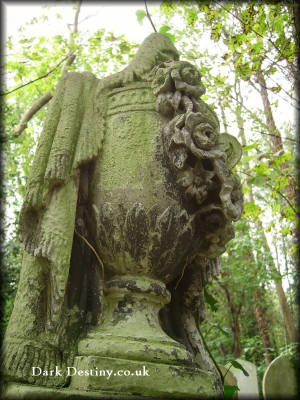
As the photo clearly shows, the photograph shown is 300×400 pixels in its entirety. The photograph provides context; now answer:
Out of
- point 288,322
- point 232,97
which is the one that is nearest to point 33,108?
point 232,97

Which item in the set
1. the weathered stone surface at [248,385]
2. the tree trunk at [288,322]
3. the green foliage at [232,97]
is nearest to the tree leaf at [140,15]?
the green foliage at [232,97]

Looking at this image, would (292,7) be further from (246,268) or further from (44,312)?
(246,268)

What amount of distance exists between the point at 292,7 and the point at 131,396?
105 inches

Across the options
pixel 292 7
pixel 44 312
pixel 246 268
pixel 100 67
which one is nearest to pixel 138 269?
pixel 44 312

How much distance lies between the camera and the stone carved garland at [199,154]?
197 centimetres

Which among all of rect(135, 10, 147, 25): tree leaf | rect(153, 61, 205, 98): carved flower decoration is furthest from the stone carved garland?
rect(135, 10, 147, 25): tree leaf

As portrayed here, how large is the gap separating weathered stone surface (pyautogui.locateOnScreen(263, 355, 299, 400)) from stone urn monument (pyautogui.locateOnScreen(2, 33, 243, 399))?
153 inches

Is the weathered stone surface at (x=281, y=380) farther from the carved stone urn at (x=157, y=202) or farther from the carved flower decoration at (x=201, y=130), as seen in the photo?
the carved flower decoration at (x=201, y=130)

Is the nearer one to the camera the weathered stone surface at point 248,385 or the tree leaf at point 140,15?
the tree leaf at point 140,15

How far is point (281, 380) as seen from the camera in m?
5.66

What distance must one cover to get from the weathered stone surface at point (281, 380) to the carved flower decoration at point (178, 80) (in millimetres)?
4642

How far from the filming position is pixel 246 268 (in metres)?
8.48

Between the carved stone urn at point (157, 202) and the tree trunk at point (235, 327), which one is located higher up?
the tree trunk at point (235, 327)

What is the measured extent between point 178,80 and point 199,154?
0.47 metres
